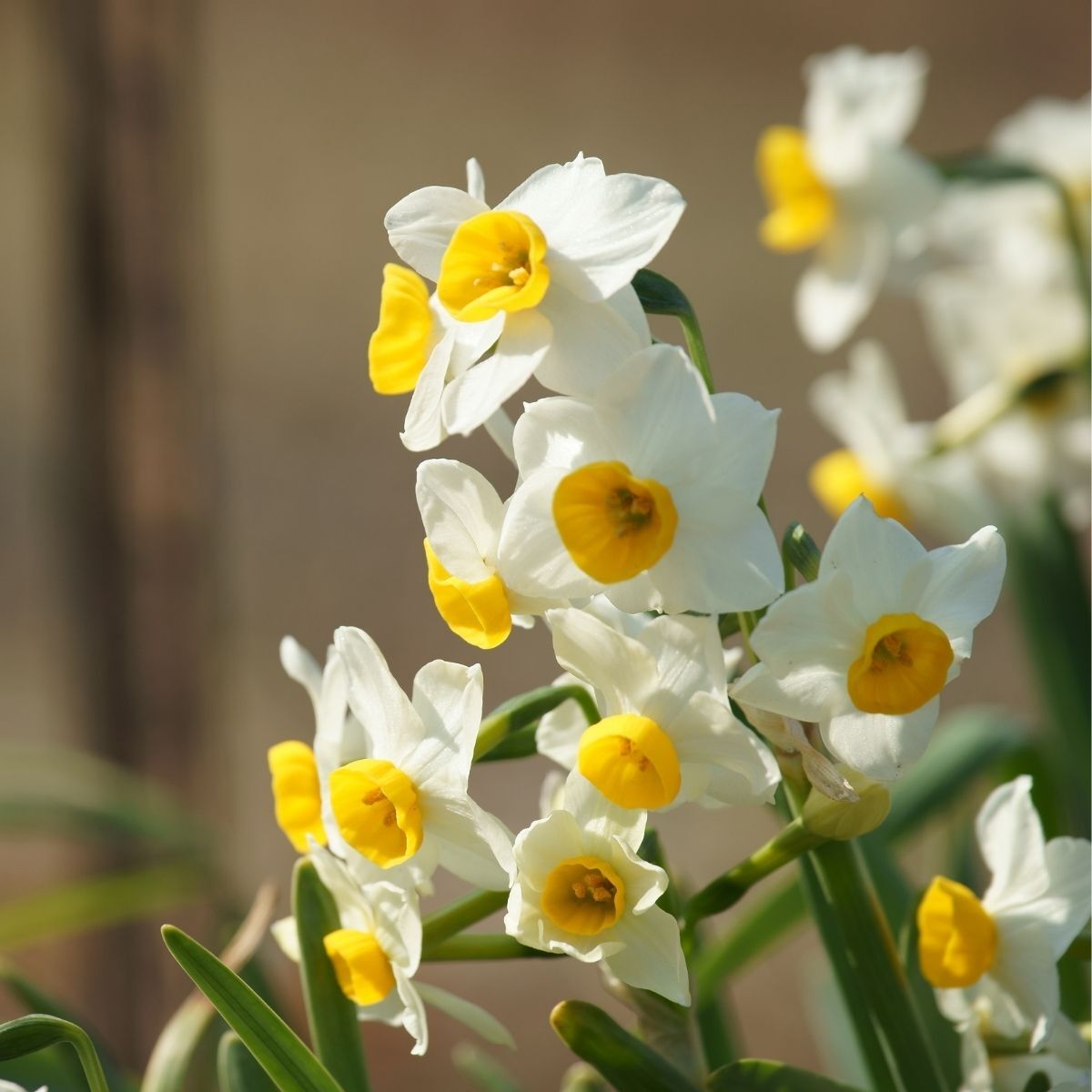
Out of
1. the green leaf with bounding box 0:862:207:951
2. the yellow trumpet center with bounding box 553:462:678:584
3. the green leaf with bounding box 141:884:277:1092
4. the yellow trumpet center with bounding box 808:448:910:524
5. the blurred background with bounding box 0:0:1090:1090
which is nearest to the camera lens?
the yellow trumpet center with bounding box 553:462:678:584

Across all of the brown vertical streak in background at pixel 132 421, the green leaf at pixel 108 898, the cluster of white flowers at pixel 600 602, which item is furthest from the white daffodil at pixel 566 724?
the brown vertical streak in background at pixel 132 421

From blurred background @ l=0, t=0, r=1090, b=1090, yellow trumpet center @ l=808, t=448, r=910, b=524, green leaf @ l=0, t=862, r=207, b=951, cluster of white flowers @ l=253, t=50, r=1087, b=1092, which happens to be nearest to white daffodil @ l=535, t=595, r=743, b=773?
cluster of white flowers @ l=253, t=50, r=1087, b=1092

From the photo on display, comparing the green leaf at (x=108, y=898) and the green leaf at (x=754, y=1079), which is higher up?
the green leaf at (x=754, y=1079)

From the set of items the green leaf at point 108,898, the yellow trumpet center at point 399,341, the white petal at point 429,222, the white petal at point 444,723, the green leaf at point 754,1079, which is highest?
the white petal at point 429,222

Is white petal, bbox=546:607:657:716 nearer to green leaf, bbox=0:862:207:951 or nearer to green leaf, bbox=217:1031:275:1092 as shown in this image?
green leaf, bbox=217:1031:275:1092

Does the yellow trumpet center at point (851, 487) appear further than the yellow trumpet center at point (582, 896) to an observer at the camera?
Yes

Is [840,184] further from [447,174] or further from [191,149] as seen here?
[191,149]

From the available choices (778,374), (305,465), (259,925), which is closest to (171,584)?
(305,465)

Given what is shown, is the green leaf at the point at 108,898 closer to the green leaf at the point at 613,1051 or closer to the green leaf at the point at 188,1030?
the green leaf at the point at 188,1030
